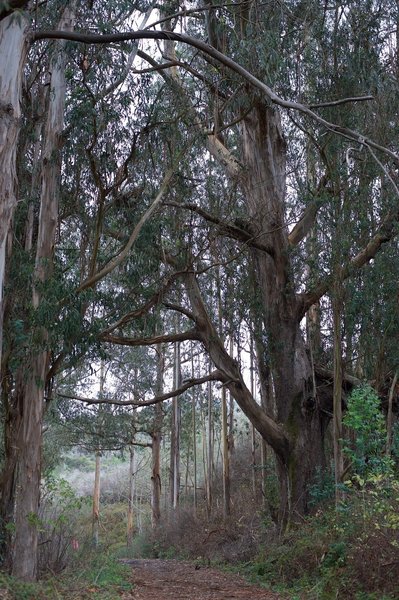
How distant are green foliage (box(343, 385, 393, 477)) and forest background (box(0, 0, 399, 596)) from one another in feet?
0.11

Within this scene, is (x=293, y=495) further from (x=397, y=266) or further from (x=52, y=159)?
(x=52, y=159)

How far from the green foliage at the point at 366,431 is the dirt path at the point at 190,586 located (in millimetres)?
2005

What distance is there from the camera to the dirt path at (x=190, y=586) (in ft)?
28.5

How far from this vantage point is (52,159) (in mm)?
9242

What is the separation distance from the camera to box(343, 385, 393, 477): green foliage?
9062 mm

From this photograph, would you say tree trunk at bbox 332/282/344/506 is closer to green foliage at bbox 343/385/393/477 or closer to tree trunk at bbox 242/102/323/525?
green foliage at bbox 343/385/393/477

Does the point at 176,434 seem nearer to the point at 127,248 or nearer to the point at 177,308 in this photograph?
the point at 177,308

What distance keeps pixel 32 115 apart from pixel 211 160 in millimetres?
3996

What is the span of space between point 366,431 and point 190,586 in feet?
10.8

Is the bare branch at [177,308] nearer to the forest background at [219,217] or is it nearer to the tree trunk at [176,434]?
the forest background at [219,217]

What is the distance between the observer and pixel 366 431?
9.23 metres

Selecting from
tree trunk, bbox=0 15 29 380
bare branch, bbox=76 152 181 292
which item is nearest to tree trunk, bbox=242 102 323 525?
bare branch, bbox=76 152 181 292

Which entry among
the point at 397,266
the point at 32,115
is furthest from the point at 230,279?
the point at 32,115

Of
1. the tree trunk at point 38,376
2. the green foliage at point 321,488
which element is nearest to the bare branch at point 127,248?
the tree trunk at point 38,376
